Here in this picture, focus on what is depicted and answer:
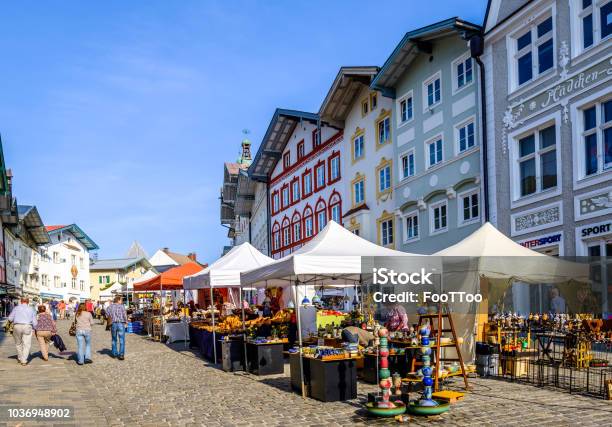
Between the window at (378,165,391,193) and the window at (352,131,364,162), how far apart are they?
2.66 metres

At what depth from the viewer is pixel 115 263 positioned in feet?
327

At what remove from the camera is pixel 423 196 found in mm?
26344

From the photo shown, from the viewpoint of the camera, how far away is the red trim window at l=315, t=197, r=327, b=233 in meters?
38.3

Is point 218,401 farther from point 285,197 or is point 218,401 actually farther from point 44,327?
point 285,197

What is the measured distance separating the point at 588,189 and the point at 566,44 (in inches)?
159

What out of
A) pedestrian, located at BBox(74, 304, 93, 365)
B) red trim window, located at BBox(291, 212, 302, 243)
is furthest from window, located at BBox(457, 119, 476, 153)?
red trim window, located at BBox(291, 212, 302, 243)

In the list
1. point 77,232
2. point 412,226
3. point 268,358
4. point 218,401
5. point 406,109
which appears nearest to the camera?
point 218,401

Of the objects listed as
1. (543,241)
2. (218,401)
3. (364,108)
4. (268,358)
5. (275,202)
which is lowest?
(218,401)

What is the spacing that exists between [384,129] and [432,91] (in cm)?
463

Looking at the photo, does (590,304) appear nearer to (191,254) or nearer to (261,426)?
(261,426)

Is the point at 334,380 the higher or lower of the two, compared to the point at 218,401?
higher

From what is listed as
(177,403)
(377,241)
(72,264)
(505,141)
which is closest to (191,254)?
(72,264)

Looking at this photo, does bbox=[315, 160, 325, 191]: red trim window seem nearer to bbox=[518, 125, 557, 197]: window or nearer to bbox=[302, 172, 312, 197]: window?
bbox=[302, 172, 312, 197]: window

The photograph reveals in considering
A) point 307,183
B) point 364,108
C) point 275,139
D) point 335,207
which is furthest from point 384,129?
point 275,139
